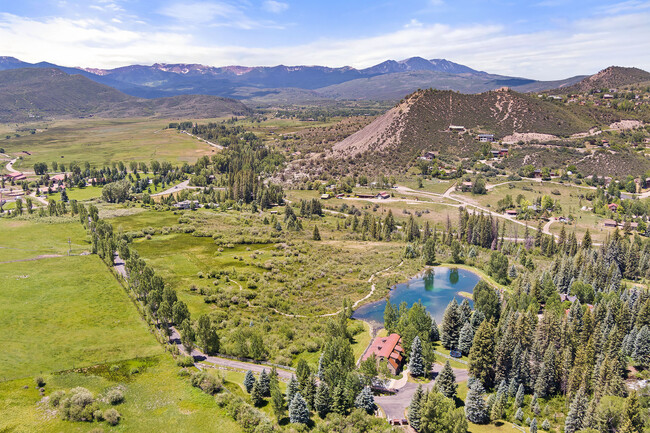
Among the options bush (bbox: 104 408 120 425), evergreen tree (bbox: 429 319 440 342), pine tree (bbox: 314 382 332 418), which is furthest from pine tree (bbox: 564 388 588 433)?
bush (bbox: 104 408 120 425)

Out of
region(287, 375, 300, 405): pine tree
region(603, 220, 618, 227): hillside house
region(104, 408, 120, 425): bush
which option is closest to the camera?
region(104, 408, 120, 425): bush

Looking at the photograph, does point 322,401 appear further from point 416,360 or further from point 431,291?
point 431,291

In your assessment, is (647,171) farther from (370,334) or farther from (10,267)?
(10,267)

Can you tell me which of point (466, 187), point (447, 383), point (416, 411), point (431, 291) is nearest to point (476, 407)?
point (447, 383)

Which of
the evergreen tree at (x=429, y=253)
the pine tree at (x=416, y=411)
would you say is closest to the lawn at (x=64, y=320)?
the pine tree at (x=416, y=411)

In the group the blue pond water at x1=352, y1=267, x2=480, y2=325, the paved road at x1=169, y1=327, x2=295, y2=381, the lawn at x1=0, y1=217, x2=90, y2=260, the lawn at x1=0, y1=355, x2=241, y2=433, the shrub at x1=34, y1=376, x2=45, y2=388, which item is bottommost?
the blue pond water at x1=352, y1=267, x2=480, y2=325

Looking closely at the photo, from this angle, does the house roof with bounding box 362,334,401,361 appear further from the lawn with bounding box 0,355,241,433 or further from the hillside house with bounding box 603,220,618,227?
the hillside house with bounding box 603,220,618,227

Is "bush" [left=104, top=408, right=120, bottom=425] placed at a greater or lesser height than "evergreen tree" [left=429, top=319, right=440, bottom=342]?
greater

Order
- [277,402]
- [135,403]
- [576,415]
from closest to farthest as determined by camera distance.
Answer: [576,415] < [277,402] < [135,403]
